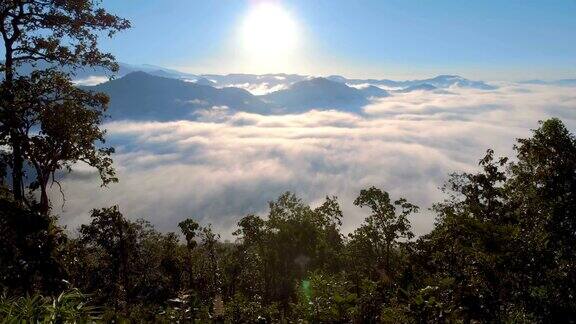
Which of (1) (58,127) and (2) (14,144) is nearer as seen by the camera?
(2) (14,144)

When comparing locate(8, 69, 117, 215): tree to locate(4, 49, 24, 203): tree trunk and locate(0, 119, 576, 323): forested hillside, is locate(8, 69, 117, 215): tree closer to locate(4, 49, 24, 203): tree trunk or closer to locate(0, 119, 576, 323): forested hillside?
locate(4, 49, 24, 203): tree trunk

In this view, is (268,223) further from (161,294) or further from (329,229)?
(161,294)

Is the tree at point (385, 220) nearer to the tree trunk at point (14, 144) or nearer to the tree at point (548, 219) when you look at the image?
the tree at point (548, 219)

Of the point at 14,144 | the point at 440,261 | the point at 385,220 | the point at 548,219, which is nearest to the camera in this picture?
the point at 14,144

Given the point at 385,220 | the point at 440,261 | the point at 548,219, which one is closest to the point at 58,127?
the point at 548,219

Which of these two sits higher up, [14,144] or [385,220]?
[14,144]

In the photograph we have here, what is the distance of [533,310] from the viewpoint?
13.8 meters

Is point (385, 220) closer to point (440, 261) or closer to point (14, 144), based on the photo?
point (440, 261)

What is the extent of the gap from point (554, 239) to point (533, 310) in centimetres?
393

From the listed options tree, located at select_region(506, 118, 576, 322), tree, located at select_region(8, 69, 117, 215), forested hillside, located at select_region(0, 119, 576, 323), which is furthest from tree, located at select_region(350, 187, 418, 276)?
tree, located at select_region(8, 69, 117, 215)

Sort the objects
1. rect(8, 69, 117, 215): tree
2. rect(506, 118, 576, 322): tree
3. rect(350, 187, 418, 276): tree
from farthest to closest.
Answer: rect(350, 187, 418, 276): tree < rect(506, 118, 576, 322): tree < rect(8, 69, 117, 215): tree

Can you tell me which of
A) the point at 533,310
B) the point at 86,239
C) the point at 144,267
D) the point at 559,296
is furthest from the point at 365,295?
the point at 144,267

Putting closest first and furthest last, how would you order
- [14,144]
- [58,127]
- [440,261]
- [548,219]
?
1. [14,144]
2. [58,127]
3. [548,219]
4. [440,261]

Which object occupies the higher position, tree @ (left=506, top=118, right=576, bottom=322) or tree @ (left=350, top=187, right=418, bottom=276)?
tree @ (left=506, top=118, right=576, bottom=322)
